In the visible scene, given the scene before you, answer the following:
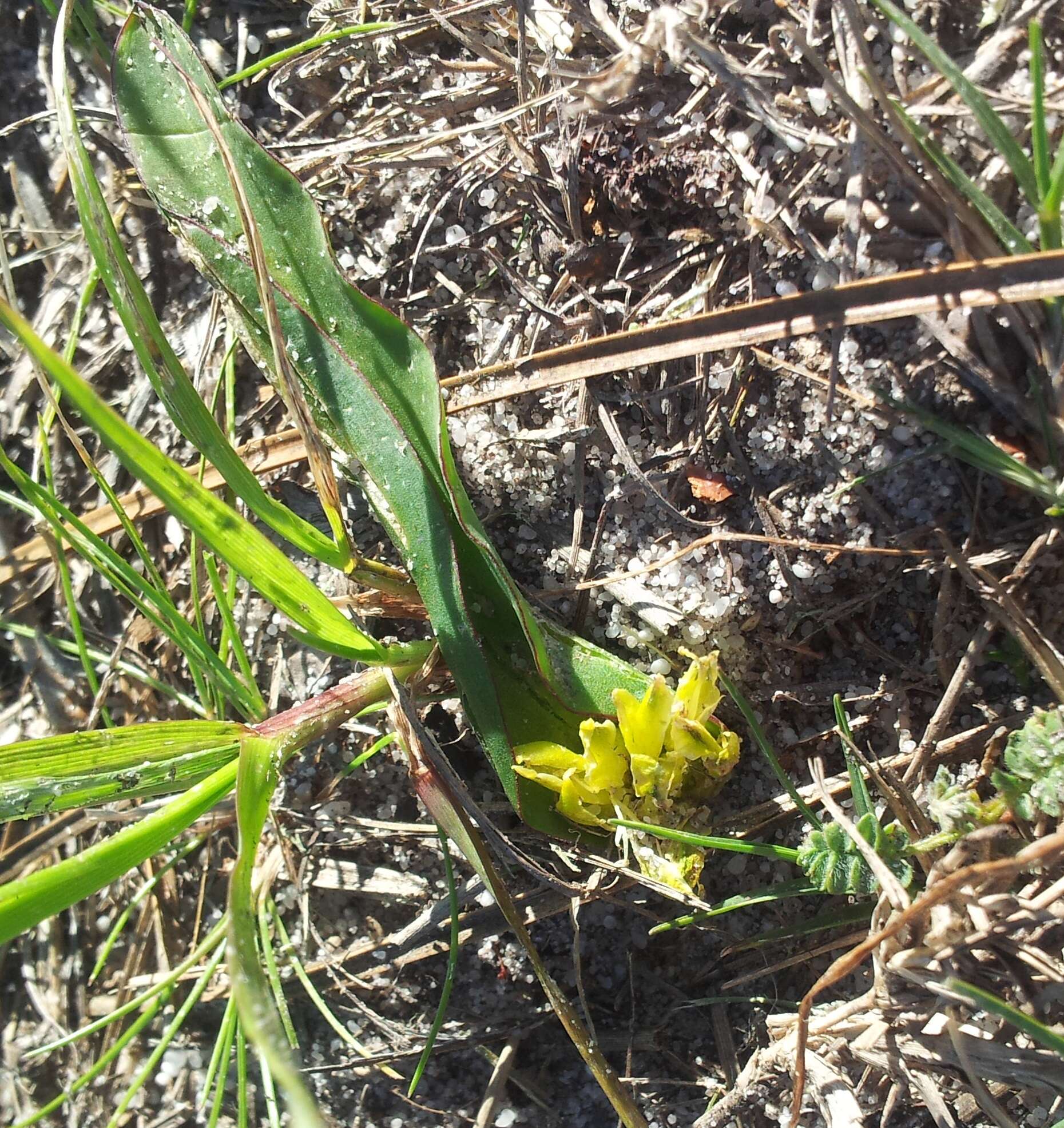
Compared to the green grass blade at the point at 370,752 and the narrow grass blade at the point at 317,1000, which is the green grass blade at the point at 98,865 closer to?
the green grass blade at the point at 370,752

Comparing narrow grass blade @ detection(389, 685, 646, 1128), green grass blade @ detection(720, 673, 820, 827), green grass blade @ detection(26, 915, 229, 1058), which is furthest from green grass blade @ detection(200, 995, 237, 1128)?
green grass blade @ detection(720, 673, 820, 827)

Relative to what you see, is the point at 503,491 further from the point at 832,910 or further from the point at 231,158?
the point at 832,910

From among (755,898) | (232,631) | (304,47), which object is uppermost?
(304,47)

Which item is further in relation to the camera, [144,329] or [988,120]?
[144,329]

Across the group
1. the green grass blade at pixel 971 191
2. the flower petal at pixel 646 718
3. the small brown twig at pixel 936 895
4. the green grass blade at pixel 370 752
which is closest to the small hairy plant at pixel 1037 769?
the small brown twig at pixel 936 895

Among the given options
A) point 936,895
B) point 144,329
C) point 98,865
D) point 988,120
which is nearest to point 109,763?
point 98,865

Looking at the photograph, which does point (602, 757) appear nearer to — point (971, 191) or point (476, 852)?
point (476, 852)
